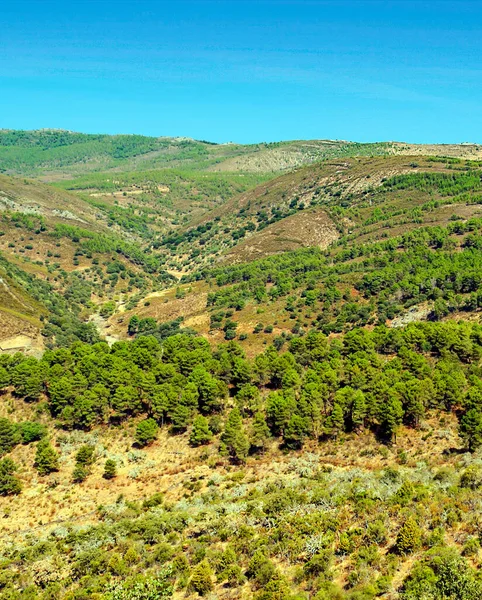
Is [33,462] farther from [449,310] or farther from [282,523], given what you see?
[449,310]

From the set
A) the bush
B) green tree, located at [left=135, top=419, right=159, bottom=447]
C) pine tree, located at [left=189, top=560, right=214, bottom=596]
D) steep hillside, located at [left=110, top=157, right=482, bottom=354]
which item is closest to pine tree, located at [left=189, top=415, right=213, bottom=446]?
green tree, located at [left=135, top=419, right=159, bottom=447]

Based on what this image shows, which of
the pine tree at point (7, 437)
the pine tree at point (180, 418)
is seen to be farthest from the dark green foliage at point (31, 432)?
the pine tree at point (180, 418)

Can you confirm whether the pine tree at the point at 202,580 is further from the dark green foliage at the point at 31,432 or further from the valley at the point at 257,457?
the dark green foliage at the point at 31,432

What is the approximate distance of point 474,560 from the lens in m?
32.1

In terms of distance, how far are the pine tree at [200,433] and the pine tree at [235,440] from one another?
8.86 feet

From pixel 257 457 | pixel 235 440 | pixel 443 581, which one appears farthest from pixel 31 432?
pixel 443 581

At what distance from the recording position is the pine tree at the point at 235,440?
5897cm

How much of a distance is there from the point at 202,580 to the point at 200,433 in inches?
1146

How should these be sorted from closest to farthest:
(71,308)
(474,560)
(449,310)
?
1. (474,560)
2. (449,310)
3. (71,308)

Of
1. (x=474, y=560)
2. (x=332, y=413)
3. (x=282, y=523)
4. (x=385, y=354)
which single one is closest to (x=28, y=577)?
(x=282, y=523)

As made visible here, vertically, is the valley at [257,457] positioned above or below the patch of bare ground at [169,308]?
below

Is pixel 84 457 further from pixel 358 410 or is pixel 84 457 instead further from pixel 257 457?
pixel 358 410

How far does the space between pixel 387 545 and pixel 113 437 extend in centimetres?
4235

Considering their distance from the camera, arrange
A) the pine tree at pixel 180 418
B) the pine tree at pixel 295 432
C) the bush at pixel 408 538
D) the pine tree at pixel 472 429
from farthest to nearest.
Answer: the pine tree at pixel 180 418, the pine tree at pixel 295 432, the pine tree at pixel 472 429, the bush at pixel 408 538
